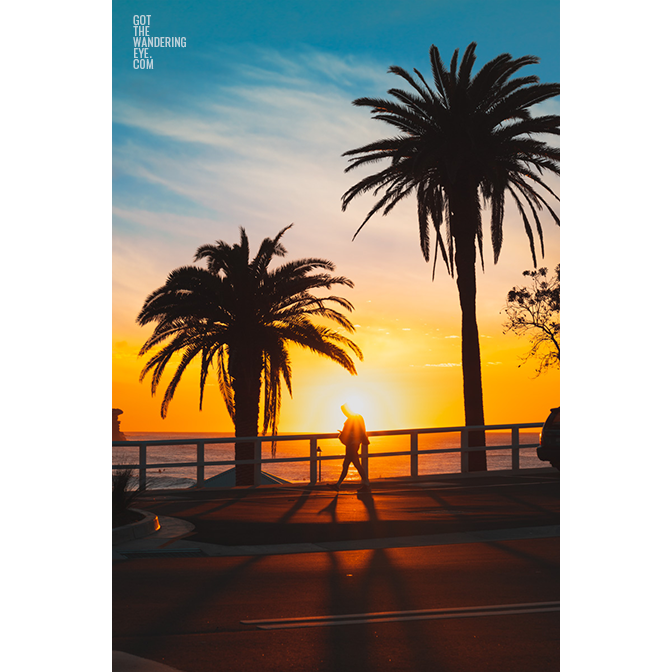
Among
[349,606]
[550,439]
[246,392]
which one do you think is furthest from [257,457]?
[349,606]

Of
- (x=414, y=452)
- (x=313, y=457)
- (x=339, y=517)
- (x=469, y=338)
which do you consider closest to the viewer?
(x=339, y=517)

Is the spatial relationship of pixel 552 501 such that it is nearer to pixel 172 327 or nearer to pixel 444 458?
pixel 172 327

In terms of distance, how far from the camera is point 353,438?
1662 centimetres

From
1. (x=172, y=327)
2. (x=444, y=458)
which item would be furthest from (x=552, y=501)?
(x=444, y=458)

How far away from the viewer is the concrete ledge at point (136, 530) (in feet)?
34.7

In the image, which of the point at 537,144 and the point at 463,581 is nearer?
the point at 463,581

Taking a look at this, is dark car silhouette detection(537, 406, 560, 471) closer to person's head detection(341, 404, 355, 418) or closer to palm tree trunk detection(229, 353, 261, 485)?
person's head detection(341, 404, 355, 418)

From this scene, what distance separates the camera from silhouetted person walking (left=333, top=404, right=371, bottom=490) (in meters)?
16.6

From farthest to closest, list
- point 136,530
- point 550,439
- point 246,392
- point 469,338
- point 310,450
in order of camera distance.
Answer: point 246,392 → point 469,338 → point 550,439 → point 310,450 → point 136,530

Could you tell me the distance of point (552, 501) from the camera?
46.2 feet

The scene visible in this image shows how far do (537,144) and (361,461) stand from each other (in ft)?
37.3

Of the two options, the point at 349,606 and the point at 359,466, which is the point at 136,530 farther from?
the point at 359,466

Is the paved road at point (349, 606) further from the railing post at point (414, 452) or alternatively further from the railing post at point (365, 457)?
the railing post at point (414, 452)

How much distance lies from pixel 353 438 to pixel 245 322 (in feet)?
27.6
